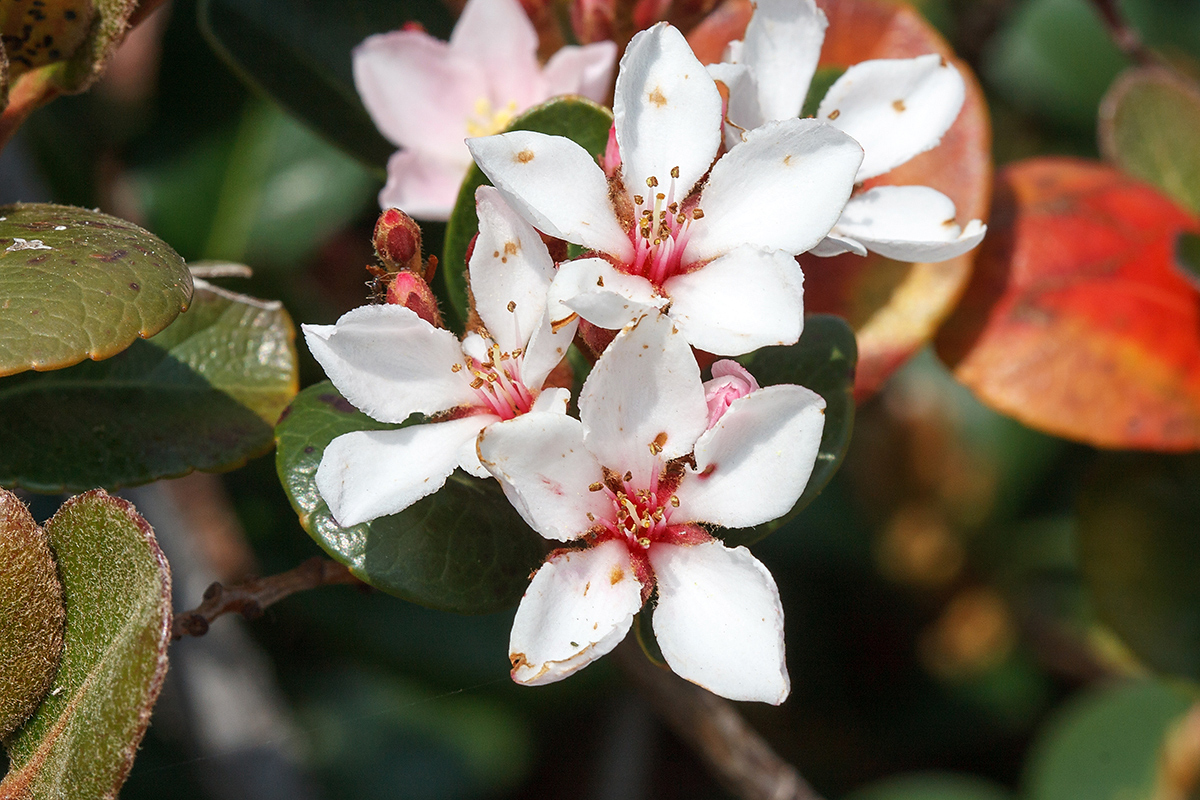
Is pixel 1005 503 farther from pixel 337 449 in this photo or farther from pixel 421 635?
pixel 337 449

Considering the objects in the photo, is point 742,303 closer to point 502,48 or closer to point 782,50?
point 782,50

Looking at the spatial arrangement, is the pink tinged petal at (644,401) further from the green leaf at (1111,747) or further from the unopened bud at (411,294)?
the green leaf at (1111,747)

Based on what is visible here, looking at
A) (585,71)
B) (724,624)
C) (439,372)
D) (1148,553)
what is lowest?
(1148,553)

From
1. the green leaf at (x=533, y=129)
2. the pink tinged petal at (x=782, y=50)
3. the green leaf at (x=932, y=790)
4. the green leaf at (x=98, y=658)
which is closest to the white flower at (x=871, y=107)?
the pink tinged petal at (x=782, y=50)

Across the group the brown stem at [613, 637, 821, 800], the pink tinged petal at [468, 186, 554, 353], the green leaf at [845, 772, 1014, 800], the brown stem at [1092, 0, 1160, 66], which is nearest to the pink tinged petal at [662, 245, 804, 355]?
the pink tinged petal at [468, 186, 554, 353]

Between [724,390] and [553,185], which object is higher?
[553,185]

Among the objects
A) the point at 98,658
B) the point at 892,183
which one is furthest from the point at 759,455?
the point at 892,183
